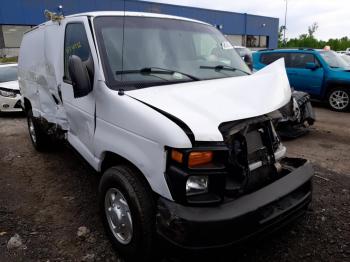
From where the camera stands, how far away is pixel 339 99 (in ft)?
30.0

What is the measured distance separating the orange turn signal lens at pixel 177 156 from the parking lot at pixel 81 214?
76cm

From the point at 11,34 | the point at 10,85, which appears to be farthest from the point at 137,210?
the point at 11,34

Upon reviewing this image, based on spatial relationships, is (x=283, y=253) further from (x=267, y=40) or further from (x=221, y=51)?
(x=267, y=40)

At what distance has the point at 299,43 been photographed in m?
50.9

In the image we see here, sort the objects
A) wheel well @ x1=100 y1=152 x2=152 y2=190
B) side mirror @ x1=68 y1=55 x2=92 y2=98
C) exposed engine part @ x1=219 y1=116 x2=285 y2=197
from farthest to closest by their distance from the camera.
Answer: side mirror @ x1=68 y1=55 x2=92 y2=98
wheel well @ x1=100 y1=152 x2=152 y2=190
exposed engine part @ x1=219 y1=116 x2=285 y2=197

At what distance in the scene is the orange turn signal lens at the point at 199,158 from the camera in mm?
2172

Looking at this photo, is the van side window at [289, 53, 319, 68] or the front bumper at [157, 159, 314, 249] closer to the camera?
the front bumper at [157, 159, 314, 249]

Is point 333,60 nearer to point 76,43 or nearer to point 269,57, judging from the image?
point 269,57

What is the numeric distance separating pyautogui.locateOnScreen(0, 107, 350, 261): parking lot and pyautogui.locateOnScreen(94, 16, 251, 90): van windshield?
1377 millimetres

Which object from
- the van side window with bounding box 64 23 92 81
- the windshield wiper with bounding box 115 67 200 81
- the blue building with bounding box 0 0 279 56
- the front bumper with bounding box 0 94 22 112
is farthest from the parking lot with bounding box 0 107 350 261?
the blue building with bounding box 0 0 279 56

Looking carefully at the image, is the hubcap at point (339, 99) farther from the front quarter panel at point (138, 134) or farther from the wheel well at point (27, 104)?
the front quarter panel at point (138, 134)

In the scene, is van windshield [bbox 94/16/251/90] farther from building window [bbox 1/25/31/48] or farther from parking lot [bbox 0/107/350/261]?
building window [bbox 1/25/31/48]

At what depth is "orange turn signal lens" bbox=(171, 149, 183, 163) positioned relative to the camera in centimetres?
218

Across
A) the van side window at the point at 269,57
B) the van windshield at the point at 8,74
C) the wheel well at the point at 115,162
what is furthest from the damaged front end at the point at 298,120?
the van windshield at the point at 8,74
